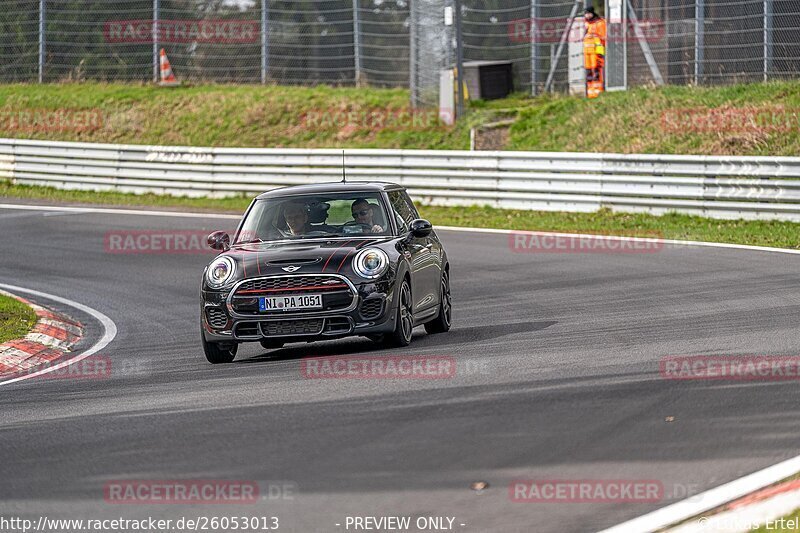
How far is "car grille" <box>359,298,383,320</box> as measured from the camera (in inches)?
420

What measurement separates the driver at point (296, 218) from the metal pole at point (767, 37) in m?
15.7

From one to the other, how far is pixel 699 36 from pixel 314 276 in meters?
17.7

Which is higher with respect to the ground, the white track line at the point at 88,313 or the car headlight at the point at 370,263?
the car headlight at the point at 370,263

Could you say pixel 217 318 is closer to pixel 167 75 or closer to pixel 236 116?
pixel 236 116

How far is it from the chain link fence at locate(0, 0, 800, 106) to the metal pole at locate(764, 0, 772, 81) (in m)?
0.04

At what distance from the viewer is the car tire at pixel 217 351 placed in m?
11.0

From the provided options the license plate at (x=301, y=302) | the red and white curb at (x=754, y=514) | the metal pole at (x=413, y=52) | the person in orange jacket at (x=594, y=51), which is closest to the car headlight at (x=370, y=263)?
the license plate at (x=301, y=302)

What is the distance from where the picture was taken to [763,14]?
82.4 ft

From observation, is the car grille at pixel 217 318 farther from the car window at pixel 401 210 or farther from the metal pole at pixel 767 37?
the metal pole at pixel 767 37

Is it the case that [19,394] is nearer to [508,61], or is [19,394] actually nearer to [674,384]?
[674,384]

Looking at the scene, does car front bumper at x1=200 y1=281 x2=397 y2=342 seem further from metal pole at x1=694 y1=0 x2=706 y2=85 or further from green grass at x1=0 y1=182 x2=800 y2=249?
metal pole at x1=694 y1=0 x2=706 y2=85

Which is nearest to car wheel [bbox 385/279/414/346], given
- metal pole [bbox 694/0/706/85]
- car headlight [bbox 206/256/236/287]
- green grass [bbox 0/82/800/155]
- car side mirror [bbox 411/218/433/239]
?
car side mirror [bbox 411/218/433/239]

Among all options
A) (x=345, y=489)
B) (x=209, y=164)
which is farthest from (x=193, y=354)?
(x=209, y=164)

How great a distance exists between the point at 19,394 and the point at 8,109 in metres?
27.7
